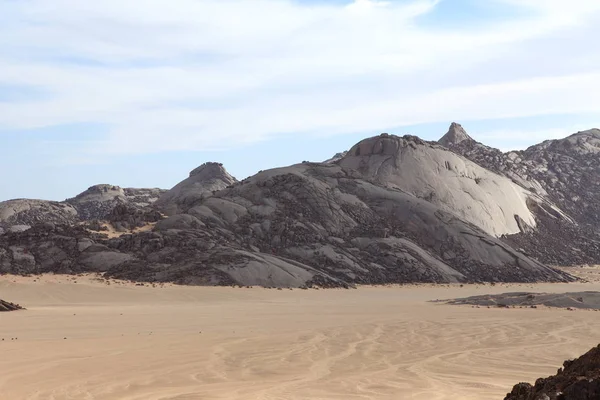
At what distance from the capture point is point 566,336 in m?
18.2

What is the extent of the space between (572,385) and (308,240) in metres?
35.2

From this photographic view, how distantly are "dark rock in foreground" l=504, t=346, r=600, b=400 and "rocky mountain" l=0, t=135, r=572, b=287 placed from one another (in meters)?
27.9

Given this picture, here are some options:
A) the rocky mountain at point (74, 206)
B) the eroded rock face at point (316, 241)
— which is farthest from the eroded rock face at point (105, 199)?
the eroded rock face at point (316, 241)

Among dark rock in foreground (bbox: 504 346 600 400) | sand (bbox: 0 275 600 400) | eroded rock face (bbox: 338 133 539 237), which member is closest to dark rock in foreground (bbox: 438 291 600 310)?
sand (bbox: 0 275 600 400)

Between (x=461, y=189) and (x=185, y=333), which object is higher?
(x=461, y=189)

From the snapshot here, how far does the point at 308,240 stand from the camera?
4172 cm

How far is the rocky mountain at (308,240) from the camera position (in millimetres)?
36906

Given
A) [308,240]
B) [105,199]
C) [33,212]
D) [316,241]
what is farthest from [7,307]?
[105,199]

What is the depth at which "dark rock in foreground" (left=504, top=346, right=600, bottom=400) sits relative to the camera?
641 cm

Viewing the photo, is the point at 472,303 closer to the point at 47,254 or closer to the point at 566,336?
the point at 566,336

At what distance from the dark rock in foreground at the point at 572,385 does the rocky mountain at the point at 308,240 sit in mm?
27931

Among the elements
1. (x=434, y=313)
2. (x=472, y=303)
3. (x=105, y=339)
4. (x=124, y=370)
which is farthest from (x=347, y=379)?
(x=472, y=303)

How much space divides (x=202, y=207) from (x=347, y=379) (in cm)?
3377

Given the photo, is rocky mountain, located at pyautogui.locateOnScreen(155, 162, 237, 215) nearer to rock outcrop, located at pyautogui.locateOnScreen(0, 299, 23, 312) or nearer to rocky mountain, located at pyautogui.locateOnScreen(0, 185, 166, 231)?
rocky mountain, located at pyautogui.locateOnScreen(0, 185, 166, 231)
